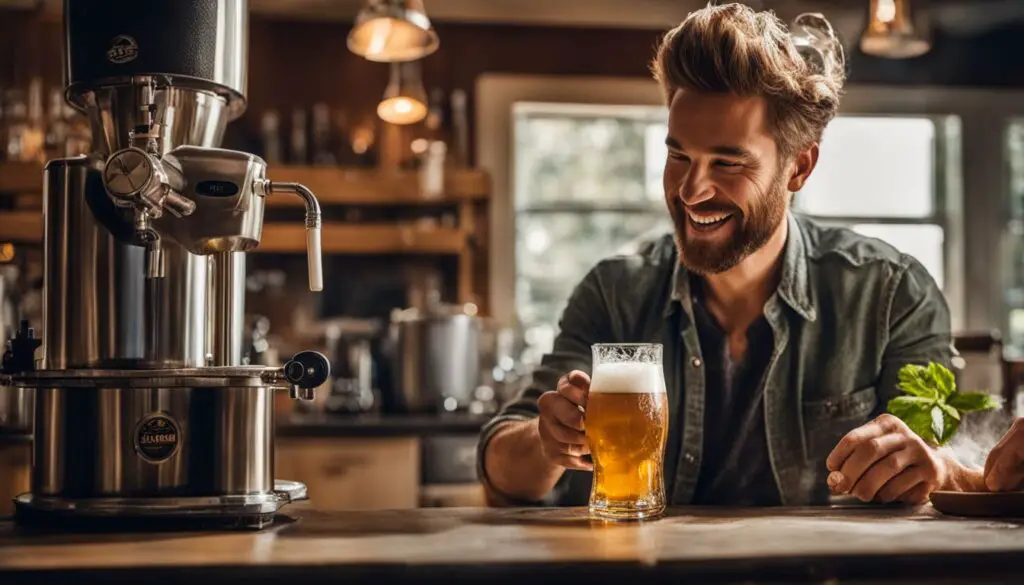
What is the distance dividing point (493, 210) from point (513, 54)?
2.40ft

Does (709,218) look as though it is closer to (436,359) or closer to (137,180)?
(137,180)

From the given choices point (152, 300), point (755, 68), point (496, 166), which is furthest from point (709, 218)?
point (496, 166)

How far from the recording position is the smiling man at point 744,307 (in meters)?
1.72

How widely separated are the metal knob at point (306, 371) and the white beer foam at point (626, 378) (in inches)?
12.8

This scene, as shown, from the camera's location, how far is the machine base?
1278mm

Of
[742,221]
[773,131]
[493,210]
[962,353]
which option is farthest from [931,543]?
[493,210]

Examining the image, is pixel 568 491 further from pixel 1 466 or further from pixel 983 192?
pixel 983 192

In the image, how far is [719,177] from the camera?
173 cm

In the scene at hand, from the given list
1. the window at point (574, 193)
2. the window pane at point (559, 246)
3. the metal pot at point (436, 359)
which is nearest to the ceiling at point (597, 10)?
the window at point (574, 193)

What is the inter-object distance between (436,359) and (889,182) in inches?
96.4

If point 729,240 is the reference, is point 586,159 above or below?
above

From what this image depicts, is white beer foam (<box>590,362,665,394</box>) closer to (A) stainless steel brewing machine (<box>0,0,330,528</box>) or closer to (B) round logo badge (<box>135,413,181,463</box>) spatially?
(A) stainless steel brewing machine (<box>0,0,330,528</box>)

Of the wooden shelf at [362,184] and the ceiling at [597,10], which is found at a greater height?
the ceiling at [597,10]

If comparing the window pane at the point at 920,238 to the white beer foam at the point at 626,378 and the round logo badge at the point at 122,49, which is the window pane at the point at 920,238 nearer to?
the white beer foam at the point at 626,378
